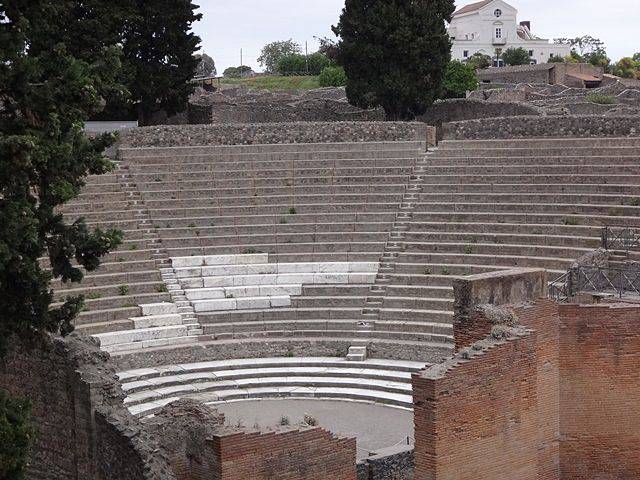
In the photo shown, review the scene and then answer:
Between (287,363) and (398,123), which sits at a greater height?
(398,123)

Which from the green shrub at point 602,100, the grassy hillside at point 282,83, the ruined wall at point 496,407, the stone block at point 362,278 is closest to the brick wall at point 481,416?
the ruined wall at point 496,407

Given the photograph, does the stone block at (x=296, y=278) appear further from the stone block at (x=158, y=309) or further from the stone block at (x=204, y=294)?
the stone block at (x=158, y=309)

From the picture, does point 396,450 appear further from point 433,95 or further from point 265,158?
point 433,95

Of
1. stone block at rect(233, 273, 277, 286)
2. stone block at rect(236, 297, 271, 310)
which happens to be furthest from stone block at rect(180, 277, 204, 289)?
stone block at rect(236, 297, 271, 310)

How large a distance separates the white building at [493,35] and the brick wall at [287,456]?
7057 cm

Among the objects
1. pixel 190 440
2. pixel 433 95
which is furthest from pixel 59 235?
pixel 433 95

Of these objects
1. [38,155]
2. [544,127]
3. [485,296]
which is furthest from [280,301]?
[38,155]

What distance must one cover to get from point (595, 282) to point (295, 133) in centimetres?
1044

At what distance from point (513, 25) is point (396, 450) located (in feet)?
244

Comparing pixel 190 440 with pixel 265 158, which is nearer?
pixel 190 440

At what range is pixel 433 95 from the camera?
28906 mm

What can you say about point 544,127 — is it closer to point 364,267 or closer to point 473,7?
point 364,267

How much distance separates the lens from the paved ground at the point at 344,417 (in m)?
14.0

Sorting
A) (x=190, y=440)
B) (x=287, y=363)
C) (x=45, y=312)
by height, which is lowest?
(x=287, y=363)
